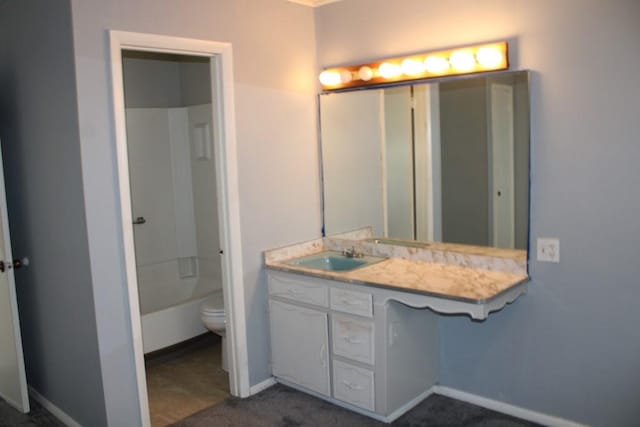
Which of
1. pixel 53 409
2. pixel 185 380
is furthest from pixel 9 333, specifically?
pixel 185 380

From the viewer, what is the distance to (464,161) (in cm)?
307

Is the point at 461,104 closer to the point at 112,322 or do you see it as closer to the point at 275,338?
the point at 275,338

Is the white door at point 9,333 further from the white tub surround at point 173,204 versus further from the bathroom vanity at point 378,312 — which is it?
the bathroom vanity at point 378,312

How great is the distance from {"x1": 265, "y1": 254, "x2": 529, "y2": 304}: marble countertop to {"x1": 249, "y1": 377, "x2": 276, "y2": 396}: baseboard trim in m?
0.73

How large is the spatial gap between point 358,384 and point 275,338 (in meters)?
0.65

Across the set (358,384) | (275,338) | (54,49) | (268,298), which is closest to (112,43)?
(54,49)

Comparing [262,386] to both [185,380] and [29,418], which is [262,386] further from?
[29,418]

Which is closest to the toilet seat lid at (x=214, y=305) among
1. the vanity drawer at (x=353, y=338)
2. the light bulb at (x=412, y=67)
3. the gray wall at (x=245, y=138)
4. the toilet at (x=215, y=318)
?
the toilet at (x=215, y=318)

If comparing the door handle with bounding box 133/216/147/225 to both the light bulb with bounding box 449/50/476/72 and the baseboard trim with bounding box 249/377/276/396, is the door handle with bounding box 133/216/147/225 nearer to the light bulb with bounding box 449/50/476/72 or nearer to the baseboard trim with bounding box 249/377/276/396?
the baseboard trim with bounding box 249/377/276/396

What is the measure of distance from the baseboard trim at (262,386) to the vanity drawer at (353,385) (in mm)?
523

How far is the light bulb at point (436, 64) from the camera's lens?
294cm

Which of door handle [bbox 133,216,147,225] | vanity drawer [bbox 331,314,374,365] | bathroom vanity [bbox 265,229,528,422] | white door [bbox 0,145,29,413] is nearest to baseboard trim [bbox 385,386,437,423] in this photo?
bathroom vanity [bbox 265,229,528,422]

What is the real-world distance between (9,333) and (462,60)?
3.00m

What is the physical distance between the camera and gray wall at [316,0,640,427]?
2.45 metres
